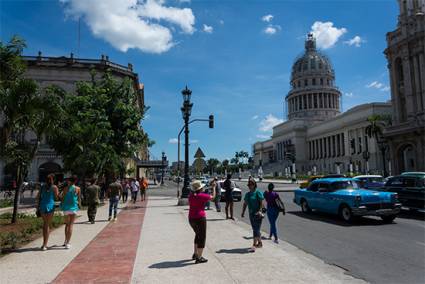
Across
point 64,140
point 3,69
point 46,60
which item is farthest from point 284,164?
point 3,69

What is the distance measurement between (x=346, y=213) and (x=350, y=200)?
68cm

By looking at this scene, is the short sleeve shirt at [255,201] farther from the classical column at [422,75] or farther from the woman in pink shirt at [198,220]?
the classical column at [422,75]

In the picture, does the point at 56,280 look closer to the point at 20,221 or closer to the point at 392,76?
the point at 20,221

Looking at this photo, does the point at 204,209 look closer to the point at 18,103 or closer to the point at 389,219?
the point at 18,103

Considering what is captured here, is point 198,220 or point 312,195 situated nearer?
point 198,220

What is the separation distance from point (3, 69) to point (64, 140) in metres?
9.87

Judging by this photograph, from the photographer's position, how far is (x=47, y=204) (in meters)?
8.99

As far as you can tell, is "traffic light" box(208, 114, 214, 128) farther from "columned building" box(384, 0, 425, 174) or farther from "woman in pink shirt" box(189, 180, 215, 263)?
"columned building" box(384, 0, 425, 174)

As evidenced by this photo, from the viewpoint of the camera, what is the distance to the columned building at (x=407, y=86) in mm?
47534

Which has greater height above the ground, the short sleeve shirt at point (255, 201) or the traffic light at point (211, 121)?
the traffic light at point (211, 121)

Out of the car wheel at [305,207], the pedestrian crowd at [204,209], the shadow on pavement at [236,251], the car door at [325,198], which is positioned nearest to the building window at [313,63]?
the car wheel at [305,207]

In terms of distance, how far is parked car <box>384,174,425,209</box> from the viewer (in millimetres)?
15504

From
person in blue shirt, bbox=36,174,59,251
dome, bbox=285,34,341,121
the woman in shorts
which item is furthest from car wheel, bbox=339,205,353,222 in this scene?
dome, bbox=285,34,341,121

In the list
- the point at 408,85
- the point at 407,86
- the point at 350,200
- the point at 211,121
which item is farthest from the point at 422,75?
the point at 350,200
